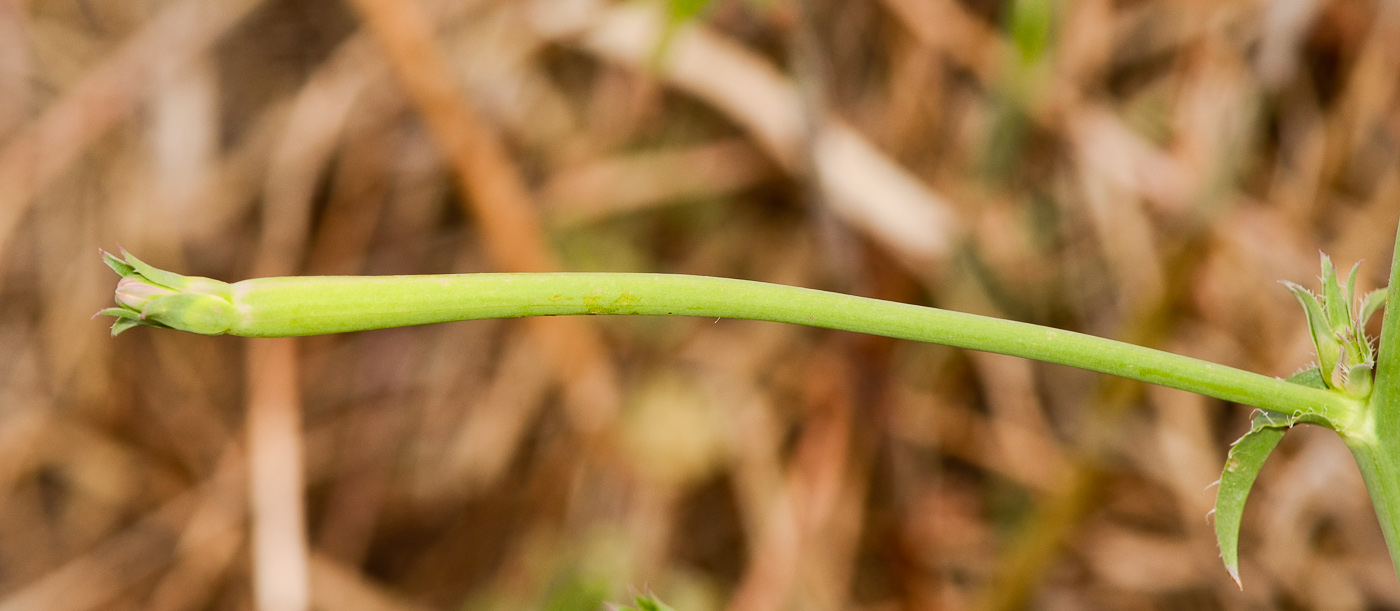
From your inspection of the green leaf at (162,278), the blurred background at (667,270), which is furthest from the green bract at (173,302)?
the blurred background at (667,270)

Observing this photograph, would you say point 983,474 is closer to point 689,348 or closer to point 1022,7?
point 689,348

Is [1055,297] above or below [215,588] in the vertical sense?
above

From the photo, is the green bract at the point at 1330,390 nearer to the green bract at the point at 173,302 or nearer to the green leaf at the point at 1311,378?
the green leaf at the point at 1311,378

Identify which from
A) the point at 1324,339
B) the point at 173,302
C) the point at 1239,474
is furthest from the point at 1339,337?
the point at 173,302

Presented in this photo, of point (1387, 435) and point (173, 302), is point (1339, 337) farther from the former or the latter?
point (173, 302)

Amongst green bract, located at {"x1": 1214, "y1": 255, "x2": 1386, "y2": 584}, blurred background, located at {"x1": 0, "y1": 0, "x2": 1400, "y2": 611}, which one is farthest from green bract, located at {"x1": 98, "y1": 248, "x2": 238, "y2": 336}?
blurred background, located at {"x1": 0, "y1": 0, "x2": 1400, "y2": 611}

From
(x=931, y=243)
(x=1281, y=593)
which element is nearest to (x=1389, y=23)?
(x=931, y=243)
